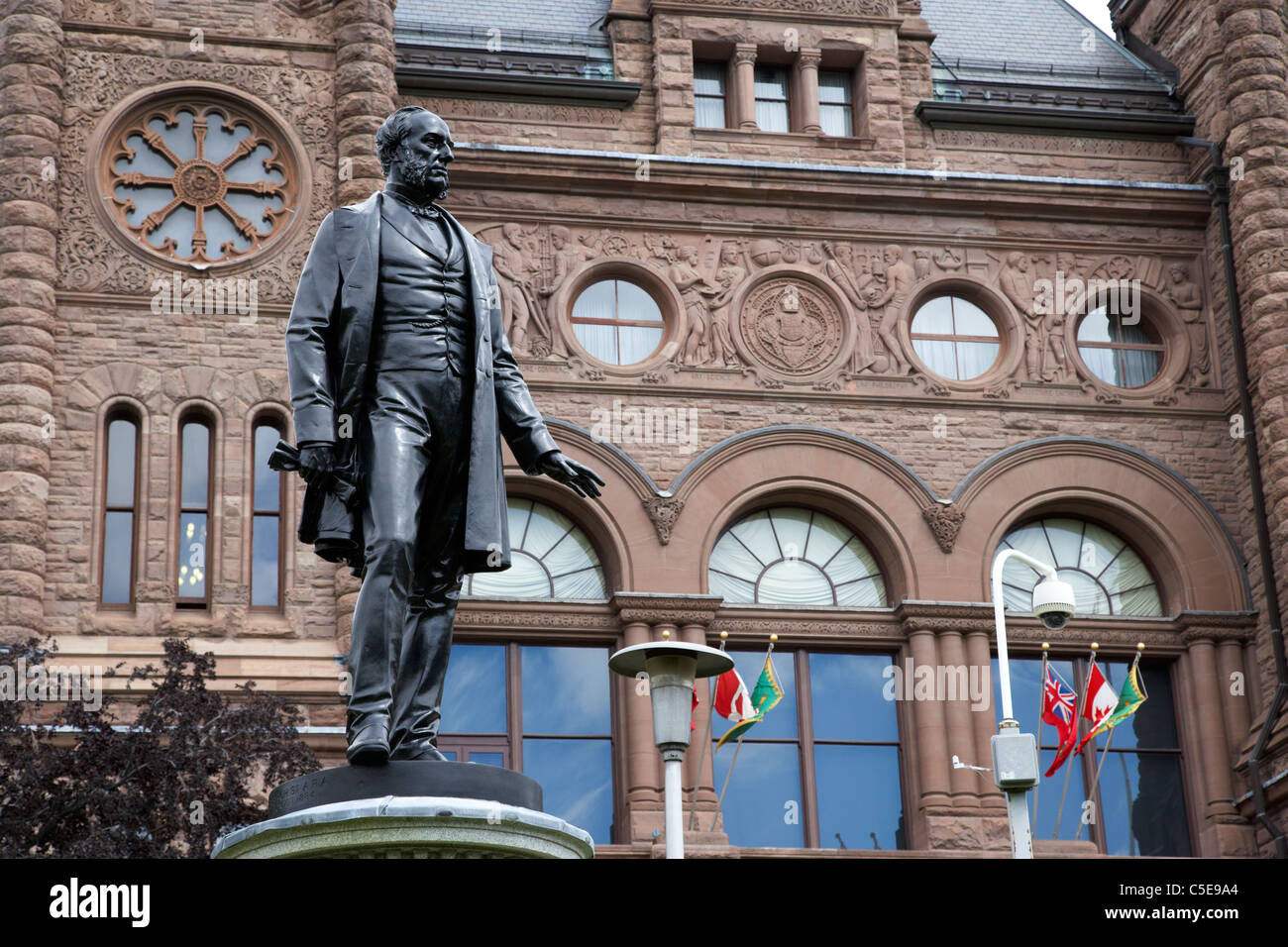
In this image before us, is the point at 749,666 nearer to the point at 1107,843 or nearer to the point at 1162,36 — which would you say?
the point at 1107,843

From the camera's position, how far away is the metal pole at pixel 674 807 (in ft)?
50.6

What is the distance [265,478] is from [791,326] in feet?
22.1

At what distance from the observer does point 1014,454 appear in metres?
25.5

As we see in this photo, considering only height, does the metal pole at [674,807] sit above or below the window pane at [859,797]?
below

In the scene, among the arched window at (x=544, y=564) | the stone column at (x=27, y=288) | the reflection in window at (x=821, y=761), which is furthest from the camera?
the arched window at (x=544, y=564)

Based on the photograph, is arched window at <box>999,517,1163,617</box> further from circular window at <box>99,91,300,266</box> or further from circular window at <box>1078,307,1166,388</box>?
circular window at <box>99,91,300,266</box>

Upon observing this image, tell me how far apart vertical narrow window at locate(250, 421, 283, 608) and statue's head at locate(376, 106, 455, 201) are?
13642 millimetres

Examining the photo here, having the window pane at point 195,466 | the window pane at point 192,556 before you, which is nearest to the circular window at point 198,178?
the window pane at point 195,466

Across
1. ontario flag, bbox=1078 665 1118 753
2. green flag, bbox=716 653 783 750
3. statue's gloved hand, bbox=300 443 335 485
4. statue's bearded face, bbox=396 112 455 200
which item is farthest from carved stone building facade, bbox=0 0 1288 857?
statue's gloved hand, bbox=300 443 335 485

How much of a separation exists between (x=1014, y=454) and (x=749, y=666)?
13.9 ft

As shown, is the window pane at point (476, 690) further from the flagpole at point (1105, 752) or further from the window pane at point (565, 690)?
the flagpole at point (1105, 752)

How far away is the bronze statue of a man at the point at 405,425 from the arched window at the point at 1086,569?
56.0 feet

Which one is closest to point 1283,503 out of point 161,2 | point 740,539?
point 740,539

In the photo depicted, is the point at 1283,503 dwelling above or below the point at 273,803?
above
